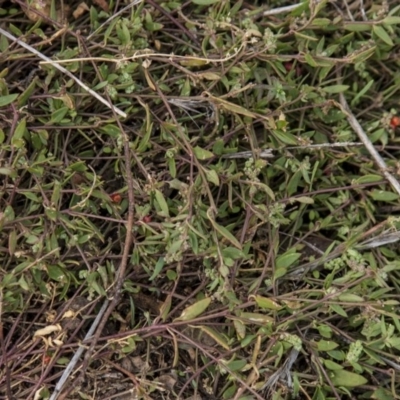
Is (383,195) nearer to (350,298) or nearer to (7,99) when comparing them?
(350,298)

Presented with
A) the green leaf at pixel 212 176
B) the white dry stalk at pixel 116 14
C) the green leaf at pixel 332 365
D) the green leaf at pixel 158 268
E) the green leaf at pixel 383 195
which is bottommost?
the green leaf at pixel 332 365

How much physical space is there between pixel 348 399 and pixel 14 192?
1221mm

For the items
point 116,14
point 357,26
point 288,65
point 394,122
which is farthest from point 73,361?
point 357,26

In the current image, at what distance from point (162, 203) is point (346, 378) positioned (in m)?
0.77

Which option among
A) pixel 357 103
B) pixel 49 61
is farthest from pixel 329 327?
pixel 49 61

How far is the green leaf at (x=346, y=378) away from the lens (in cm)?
182

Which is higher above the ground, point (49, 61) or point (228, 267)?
point (49, 61)

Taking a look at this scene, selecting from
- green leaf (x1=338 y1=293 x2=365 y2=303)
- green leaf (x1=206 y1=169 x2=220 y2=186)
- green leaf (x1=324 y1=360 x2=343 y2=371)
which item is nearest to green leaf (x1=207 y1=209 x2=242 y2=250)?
green leaf (x1=206 y1=169 x2=220 y2=186)

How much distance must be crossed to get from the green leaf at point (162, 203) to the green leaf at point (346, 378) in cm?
71

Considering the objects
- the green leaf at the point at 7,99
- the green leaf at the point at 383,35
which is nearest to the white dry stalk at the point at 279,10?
the green leaf at the point at 383,35

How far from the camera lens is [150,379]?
188 cm

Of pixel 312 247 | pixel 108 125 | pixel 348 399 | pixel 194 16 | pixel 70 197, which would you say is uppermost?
pixel 194 16

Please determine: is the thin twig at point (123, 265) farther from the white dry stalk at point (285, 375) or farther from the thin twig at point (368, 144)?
the thin twig at point (368, 144)

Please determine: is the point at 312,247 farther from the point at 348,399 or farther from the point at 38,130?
the point at 38,130
